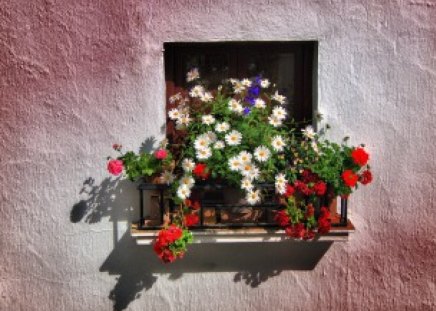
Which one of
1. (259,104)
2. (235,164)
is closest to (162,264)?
(235,164)

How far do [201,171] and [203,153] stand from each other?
0.12 meters

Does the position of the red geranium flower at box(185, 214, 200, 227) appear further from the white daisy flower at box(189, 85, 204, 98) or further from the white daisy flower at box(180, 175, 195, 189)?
the white daisy flower at box(189, 85, 204, 98)

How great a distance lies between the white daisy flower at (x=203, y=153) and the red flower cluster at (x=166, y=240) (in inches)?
17.9

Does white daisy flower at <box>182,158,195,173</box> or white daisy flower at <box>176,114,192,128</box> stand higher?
white daisy flower at <box>176,114,192,128</box>

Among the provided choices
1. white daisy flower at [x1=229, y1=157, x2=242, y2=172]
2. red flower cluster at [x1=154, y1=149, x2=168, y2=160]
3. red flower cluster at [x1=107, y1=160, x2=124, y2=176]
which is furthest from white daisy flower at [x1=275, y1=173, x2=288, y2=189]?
red flower cluster at [x1=107, y1=160, x2=124, y2=176]

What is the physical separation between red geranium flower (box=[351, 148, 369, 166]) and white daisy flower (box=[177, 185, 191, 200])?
104 cm

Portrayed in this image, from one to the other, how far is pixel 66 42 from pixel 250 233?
5.56ft

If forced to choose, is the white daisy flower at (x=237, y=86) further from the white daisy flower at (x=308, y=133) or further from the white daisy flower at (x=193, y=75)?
the white daisy flower at (x=308, y=133)

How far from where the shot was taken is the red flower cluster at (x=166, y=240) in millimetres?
3232

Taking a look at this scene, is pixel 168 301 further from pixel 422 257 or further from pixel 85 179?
pixel 422 257

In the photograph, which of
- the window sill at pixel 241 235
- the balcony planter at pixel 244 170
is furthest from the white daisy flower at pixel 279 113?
the window sill at pixel 241 235

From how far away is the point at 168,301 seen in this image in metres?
3.78

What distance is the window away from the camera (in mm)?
3695

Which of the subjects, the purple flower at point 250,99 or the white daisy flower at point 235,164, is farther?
the purple flower at point 250,99
